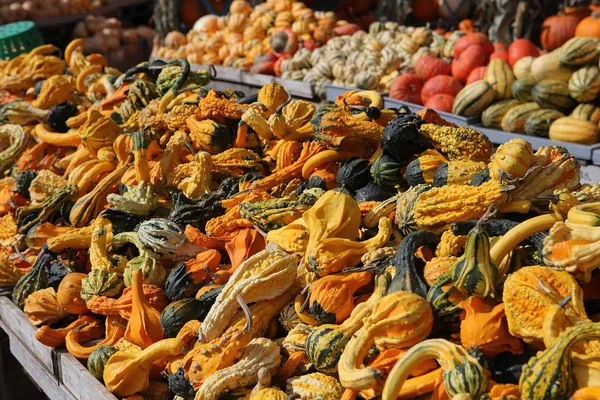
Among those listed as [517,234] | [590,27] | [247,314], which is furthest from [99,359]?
[590,27]

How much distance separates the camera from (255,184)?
3422 mm

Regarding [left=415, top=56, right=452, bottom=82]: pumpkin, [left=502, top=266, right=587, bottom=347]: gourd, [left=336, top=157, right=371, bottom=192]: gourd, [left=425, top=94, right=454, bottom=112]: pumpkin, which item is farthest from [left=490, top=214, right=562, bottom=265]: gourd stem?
[left=415, top=56, right=452, bottom=82]: pumpkin

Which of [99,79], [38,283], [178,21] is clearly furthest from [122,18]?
[38,283]

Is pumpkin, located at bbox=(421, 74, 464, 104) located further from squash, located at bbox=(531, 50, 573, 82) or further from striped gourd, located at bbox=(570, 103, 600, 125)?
striped gourd, located at bbox=(570, 103, 600, 125)

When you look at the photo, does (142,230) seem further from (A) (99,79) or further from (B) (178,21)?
(B) (178,21)

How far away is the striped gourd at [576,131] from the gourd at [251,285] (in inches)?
153

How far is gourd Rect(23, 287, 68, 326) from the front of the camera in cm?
346

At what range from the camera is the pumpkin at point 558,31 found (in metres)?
7.95

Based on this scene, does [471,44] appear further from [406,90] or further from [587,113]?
[587,113]

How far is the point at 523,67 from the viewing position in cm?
686

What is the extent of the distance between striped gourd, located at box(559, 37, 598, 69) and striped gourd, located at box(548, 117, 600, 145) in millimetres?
639

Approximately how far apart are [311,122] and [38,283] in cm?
159

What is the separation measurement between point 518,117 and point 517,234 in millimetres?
4228

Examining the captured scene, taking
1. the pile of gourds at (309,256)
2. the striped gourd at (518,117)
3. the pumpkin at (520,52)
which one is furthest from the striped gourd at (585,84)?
the pile of gourds at (309,256)
